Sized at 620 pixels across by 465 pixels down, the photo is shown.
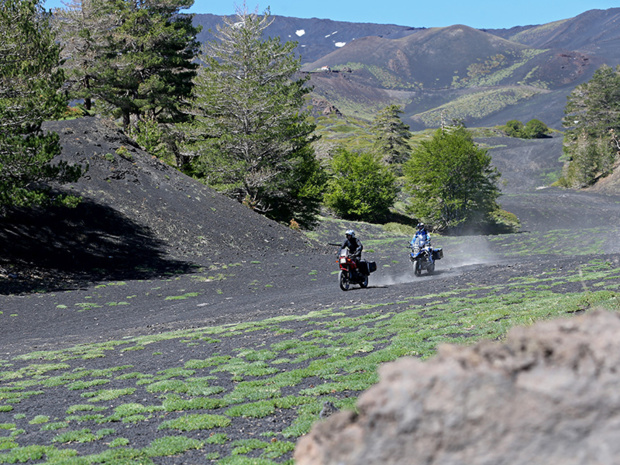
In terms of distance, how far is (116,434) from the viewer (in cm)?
647

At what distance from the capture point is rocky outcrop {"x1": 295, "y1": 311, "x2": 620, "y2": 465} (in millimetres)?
1598

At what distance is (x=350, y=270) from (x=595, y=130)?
9378 cm

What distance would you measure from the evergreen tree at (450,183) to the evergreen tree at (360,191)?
356 centimetres

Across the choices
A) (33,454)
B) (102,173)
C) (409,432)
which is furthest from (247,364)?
(102,173)

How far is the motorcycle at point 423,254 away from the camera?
21.7 m

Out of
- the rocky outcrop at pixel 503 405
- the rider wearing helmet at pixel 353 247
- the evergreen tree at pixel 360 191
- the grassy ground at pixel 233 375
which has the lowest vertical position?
the grassy ground at pixel 233 375

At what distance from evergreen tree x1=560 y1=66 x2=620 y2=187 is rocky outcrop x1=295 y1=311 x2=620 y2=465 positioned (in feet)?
311

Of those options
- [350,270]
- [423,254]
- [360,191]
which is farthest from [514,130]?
[350,270]

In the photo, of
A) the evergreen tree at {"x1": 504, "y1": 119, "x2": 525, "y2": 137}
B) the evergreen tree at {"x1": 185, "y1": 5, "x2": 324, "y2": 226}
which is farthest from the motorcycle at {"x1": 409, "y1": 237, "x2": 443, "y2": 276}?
the evergreen tree at {"x1": 504, "y1": 119, "x2": 525, "y2": 137}

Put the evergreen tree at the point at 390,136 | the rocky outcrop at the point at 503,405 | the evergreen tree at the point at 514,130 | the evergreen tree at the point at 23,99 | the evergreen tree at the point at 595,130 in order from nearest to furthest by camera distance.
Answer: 1. the rocky outcrop at the point at 503,405
2. the evergreen tree at the point at 23,99
3. the evergreen tree at the point at 390,136
4. the evergreen tree at the point at 595,130
5. the evergreen tree at the point at 514,130

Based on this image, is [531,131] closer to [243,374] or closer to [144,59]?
[144,59]

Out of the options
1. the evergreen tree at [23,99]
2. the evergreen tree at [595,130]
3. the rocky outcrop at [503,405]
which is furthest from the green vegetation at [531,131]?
the rocky outcrop at [503,405]

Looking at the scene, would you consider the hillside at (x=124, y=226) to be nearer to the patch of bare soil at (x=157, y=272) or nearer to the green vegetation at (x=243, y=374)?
the patch of bare soil at (x=157, y=272)

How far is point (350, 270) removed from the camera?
19.1m
